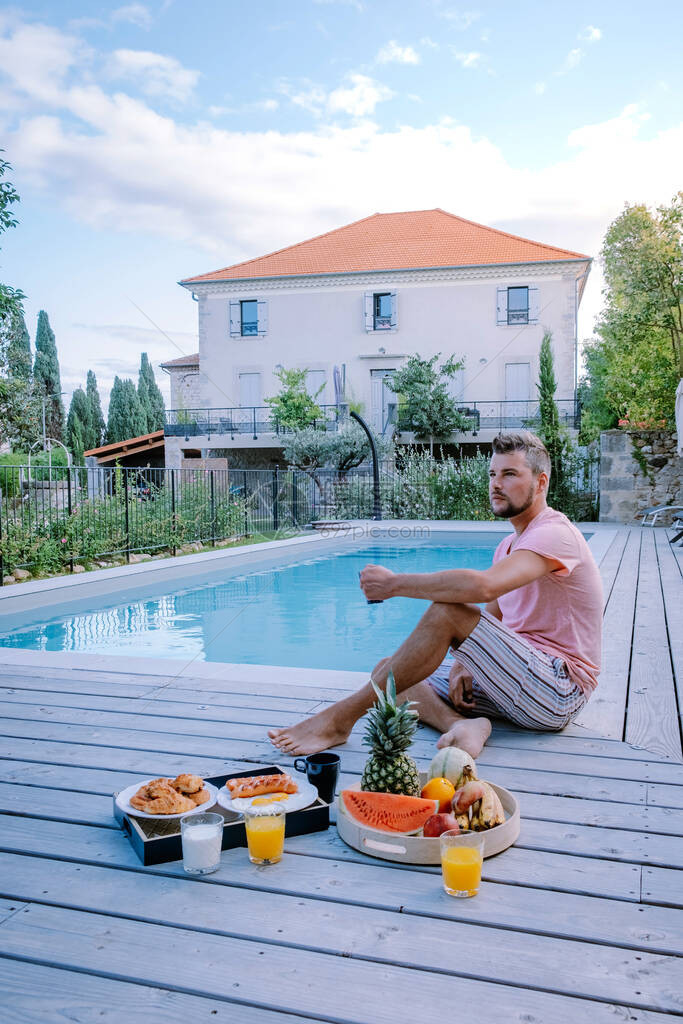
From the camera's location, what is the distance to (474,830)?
5.97 ft

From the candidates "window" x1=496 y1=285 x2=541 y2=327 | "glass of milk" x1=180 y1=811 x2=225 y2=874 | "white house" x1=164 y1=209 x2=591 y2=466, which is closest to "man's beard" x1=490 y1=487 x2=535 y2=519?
"glass of milk" x1=180 y1=811 x2=225 y2=874

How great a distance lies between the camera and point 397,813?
6.14 feet

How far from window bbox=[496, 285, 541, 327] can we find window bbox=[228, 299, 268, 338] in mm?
7339

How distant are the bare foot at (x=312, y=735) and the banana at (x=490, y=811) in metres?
0.78

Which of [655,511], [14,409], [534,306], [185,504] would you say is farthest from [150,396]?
[655,511]

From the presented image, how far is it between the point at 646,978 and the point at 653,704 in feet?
6.14

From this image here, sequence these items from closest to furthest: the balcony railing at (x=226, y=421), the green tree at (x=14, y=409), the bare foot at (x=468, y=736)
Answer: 1. the bare foot at (x=468, y=736)
2. the green tree at (x=14, y=409)
3. the balcony railing at (x=226, y=421)

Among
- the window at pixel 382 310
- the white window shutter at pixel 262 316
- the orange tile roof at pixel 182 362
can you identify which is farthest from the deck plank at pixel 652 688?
the orange tile roof at pixel 182 362

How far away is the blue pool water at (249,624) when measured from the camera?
6090mm

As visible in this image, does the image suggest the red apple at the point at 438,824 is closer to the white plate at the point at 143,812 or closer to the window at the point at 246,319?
the white plate at the point at 143,812

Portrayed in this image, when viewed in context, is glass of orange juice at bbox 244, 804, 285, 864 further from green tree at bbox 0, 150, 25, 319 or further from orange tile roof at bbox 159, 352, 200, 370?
orange tile roof at bbox 159, 352, 200, 370

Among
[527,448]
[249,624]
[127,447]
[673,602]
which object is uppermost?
[127,447]

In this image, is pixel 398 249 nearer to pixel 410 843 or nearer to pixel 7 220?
pixel 7 220

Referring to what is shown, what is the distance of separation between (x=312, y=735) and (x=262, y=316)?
922 inches
